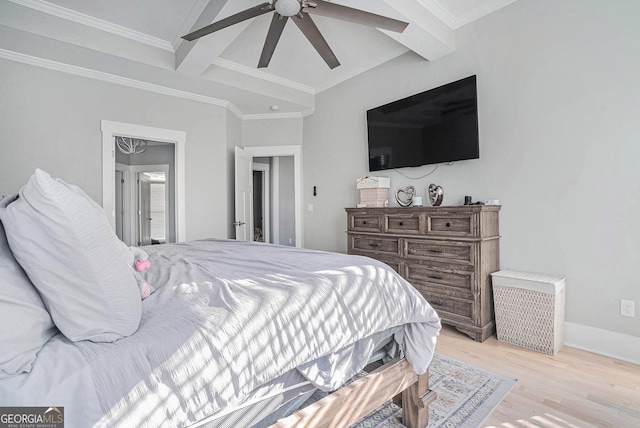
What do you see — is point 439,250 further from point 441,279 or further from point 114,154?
point 114,154

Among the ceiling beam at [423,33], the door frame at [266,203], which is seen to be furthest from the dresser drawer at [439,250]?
the door frame at [266,203]

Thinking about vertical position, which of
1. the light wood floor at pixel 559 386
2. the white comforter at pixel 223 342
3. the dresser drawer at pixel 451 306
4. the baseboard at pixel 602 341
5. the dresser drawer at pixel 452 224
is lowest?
the light wood floor at pixel 559 386

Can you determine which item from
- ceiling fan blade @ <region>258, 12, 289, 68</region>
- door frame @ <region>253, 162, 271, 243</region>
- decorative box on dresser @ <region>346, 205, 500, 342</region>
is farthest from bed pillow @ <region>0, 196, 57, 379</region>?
door frame @ <region>253, 162, 271, 243</region>

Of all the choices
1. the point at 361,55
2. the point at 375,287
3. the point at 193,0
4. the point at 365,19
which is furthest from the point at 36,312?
the point at 361,55

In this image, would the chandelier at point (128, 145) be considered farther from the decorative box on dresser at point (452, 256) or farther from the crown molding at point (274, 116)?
the decorative box on dresser at point (452, 256)

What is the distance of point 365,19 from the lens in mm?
2221

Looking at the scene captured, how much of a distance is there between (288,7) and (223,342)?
2122 mm

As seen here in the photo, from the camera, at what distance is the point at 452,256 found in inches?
106

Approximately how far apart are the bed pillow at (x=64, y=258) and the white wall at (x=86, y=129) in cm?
323

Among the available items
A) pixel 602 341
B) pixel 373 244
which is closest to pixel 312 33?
pixel 373 244

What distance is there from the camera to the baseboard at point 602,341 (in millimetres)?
2178

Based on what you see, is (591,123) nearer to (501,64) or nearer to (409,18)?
(501,64)

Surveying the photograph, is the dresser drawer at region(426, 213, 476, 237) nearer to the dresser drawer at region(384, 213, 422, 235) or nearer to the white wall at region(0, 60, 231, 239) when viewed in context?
the dresser drawer at region(384, 213, 422, 235)

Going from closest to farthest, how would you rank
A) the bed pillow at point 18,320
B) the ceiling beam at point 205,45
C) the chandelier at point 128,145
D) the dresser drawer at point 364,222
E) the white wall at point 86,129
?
the bed pillow at point 18,320 < the ceiling beam at point 205,45 < the white wall at point 86,129 < the dresser drawer at point 364,222 < the chandelier at point 128,145
